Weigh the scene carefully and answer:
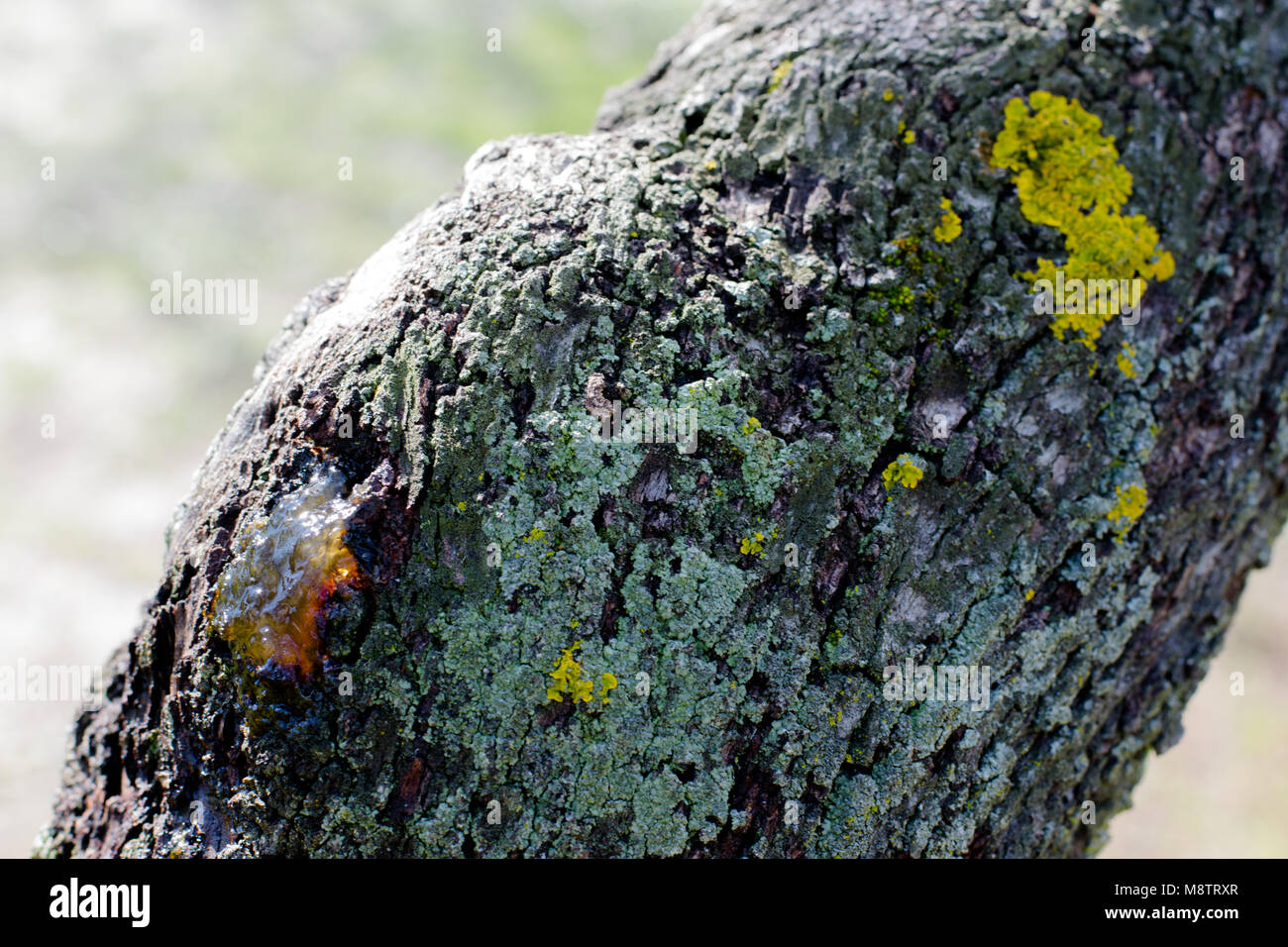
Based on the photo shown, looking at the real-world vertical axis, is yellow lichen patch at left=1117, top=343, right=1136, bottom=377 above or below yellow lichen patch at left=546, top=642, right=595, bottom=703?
above

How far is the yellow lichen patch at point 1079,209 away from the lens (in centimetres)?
186

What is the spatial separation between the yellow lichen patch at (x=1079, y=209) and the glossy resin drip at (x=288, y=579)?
1.52m

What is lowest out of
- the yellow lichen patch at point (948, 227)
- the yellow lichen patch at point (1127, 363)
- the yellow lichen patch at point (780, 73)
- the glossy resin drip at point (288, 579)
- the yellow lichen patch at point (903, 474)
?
the glossy resin drip at point (288, 579)

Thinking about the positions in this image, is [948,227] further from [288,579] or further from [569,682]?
[288,579]

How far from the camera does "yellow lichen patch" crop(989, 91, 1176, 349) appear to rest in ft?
6.09

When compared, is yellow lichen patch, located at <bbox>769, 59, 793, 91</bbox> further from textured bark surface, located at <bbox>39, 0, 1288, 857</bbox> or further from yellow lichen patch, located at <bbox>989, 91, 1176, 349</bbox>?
yellow lichen patch, located at <bbox>989, 91, 1176, 349</bbox>

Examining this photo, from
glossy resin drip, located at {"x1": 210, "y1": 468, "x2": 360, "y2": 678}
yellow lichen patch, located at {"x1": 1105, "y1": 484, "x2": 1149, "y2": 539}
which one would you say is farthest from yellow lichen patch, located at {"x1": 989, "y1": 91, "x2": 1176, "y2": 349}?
glossy resin drip, located at {"x1": 210, "y1": 468, "x2": 360, "y2": 678}

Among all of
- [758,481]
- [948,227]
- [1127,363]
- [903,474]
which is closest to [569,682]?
[758,481]

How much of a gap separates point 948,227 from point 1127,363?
50 cm

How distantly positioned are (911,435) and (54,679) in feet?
16.0

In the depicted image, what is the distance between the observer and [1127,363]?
188cm

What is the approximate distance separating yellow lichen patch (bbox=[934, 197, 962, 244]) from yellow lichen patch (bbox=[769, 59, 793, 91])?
48 cm

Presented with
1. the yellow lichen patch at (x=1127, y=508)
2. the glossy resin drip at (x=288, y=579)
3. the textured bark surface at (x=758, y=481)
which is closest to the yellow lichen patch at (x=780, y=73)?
the textured bark surface at (x=758, y=481)

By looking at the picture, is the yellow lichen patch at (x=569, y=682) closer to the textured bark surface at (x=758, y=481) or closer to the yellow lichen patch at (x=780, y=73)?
the textured bark surface at (x=758, y=481)
